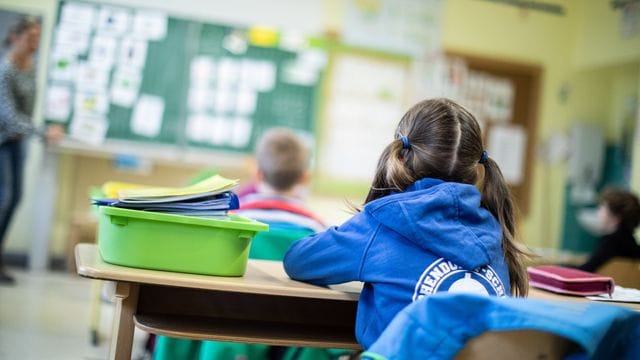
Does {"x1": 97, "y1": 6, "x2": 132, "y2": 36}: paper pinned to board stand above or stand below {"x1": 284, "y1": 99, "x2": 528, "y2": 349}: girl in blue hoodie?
above

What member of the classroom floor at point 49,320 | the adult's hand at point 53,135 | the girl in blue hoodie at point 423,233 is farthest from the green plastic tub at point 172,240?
the adult's hand at point 53,135

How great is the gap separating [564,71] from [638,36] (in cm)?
122

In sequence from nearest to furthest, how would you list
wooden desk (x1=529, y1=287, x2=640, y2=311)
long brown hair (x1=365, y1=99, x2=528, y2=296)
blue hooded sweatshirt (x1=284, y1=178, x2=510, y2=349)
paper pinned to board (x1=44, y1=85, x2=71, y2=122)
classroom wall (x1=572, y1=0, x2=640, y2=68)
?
blue hooded sweatshirt (x1=284, y1=178, x2=510, y2=349) → long brown hair (x1=365, y1=99, x2=528, y2=296) → wooden desk (x1=529, y1=287, x2=640, y2=311) → paper pinned to board (x1=44, y1=85, x2=71, y2=122) → classroom wall (x1=572, y1=0, x2=640, y2=68)

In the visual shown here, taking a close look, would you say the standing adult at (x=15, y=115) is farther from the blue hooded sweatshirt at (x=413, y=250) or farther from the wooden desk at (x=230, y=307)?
the blue hooded sweatshirt at (x=413, y=250)

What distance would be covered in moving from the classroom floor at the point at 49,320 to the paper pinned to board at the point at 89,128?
0.97 metres

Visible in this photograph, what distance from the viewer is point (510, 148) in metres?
6.41

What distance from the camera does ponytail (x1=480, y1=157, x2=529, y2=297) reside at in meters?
1.68

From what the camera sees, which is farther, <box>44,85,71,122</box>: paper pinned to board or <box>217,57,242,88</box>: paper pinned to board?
<box>217,57,242,88</box>: paper pinned to board

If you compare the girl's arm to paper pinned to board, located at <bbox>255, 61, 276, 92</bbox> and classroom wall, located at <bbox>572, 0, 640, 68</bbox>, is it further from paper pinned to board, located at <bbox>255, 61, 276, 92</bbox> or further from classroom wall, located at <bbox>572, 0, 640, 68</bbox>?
classroom wall, located at <bbox>572, 0, 640, 68</bbox>

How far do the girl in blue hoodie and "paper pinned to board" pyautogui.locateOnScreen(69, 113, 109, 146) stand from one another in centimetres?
385

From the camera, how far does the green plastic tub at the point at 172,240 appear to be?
1.52 metres

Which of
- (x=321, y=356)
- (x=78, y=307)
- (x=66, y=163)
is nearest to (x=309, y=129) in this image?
(x=66, y=163)

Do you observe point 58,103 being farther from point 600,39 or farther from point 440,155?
point 600,39

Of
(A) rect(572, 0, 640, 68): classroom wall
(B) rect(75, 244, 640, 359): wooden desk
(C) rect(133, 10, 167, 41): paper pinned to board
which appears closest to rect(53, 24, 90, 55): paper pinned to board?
(C) rect(133, 10, 167, 41): paper pinned to board
